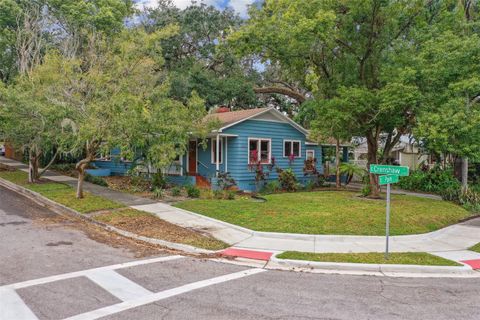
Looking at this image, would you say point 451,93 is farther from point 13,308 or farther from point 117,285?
point 13,308

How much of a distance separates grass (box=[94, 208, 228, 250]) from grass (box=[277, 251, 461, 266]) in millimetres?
1843

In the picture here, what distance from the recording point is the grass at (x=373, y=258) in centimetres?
740

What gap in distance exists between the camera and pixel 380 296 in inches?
224

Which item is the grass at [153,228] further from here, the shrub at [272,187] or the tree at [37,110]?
the shrub at [272,187]

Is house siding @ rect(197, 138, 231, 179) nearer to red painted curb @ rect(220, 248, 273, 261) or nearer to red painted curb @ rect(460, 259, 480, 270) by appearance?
red painted curb @ rect(220, 248, 273, 261)

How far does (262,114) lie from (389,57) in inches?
288

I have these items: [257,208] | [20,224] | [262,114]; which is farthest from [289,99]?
[20,224]

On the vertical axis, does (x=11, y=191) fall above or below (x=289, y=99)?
below

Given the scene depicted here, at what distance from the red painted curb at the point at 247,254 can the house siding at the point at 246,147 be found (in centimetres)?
1064

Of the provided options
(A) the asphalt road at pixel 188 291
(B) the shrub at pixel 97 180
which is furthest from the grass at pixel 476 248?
(B) the shrub at pixel 97 180

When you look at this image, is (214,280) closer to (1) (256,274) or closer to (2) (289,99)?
(1) (256,274)

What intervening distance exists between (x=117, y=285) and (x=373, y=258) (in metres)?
4.92

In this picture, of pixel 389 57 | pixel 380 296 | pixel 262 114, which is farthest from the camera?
pixel 262 114

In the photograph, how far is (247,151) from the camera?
19375 millimetres
